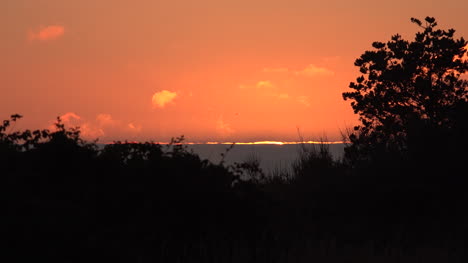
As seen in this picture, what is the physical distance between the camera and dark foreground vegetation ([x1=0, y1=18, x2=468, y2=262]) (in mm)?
8961

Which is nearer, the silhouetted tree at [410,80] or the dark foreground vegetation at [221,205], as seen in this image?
the dark foreground vegetation at [221,205]

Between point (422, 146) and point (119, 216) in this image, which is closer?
point (119, 216)

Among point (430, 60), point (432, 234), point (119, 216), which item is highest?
point (430, 60)

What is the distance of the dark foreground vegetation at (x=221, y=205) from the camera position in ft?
29.4

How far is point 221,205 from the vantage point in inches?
416

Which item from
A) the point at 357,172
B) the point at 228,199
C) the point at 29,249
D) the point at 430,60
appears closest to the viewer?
the point at 29,249

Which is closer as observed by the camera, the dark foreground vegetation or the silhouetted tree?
the dark foreground vegetation

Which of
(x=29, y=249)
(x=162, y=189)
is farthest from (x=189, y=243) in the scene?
(x=29, y=249)

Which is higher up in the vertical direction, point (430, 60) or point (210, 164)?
point (430, 60)

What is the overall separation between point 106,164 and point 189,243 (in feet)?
6.21

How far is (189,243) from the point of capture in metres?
10.3

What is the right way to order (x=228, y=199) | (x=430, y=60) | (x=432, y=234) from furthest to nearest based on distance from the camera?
(x=430, y=60), (x=432, y=234), (x=228, y=199)

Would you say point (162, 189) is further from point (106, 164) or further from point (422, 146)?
point (422, 146)

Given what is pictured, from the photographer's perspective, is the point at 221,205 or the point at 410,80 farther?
the point at 410,80
